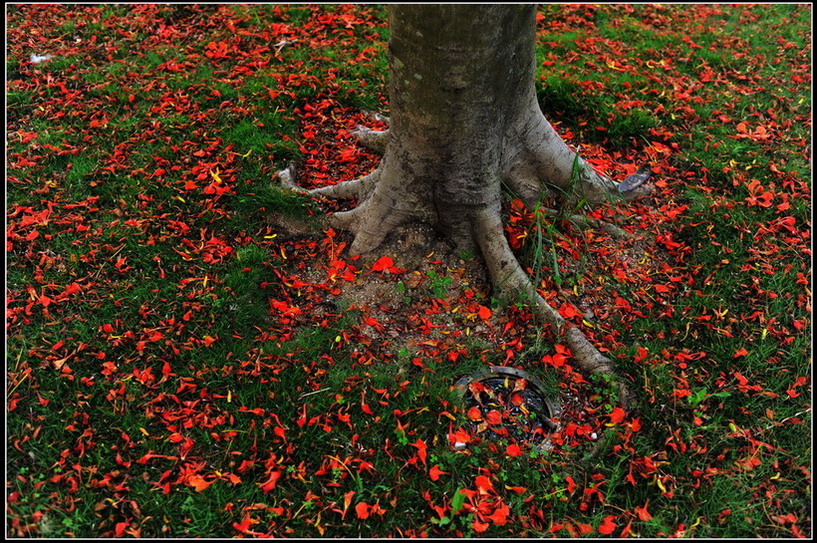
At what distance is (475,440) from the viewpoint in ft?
10.7

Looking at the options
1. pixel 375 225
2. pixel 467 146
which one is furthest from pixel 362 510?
pixel 467 146

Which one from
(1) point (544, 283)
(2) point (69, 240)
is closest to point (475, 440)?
(1) point (544, 283)

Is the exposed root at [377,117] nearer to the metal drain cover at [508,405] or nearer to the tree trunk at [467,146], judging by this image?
the tree trunk at [467,146]

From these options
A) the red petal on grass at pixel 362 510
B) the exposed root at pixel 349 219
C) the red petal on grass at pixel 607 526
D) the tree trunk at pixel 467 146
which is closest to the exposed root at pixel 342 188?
the tree trunk at pixel 467 146

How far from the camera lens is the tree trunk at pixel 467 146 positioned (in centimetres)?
312

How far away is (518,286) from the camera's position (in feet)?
12.7

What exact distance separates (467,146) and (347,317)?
4.45 feet

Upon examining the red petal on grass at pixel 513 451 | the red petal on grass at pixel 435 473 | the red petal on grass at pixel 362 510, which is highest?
the red petal on grass at pixel 513 451

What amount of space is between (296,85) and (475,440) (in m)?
3.69

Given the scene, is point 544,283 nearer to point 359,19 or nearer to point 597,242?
point 597,242

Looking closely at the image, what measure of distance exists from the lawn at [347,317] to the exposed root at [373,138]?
126mm

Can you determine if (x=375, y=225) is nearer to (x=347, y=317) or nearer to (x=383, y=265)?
(x=383, y=265)

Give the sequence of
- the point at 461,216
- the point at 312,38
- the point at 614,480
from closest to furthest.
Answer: the point at 614,480
the point at 461,216
the point at 312,38

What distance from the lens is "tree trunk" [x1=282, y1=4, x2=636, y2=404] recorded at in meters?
3.12
